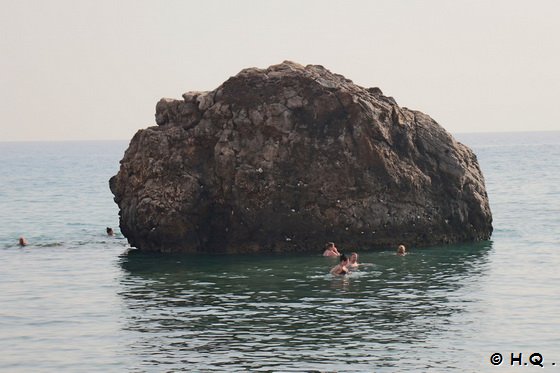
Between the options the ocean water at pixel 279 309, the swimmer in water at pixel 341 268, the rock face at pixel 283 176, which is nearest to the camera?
the ocean water at pixel 279 309

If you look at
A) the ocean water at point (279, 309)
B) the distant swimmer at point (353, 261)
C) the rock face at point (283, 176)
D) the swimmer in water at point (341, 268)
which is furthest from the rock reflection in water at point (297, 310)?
the rock face at point (283, 176)

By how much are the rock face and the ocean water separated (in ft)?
5.44

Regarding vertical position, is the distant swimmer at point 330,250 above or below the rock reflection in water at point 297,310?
above

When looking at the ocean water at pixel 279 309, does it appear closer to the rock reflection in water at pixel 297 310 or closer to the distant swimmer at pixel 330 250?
the rock reflection in water at pixel 297 310

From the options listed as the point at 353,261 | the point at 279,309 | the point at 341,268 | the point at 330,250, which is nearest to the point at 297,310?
the point at 279,309

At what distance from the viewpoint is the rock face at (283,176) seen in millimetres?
58188

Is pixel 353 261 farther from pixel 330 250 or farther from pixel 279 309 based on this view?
pixel 279 309

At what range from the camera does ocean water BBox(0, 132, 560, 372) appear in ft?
115

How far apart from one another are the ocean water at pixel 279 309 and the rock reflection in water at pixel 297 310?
0.23 ft

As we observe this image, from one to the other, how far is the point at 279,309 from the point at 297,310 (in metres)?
0.75

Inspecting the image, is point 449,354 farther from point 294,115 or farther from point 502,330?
point 294,115

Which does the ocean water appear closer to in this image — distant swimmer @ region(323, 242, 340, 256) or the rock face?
distant swimmer @ region(323, 242, 340, 256)

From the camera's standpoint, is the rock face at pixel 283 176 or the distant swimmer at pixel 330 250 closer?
the distant swimmer at pixel 330 250

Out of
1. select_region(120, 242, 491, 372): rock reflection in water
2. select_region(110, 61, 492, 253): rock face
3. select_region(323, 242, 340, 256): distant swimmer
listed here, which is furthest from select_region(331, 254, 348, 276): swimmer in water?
select_region(110, 61, 492, 253): rock face
